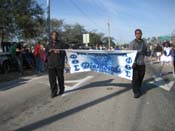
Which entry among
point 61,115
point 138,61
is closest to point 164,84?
point 138,61

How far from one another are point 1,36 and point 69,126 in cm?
2418

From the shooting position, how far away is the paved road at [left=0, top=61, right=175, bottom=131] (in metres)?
7.56

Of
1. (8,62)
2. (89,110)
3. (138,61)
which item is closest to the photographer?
(89,110)

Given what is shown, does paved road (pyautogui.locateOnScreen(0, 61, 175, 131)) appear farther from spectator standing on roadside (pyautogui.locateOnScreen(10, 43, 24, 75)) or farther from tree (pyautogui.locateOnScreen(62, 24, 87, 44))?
tree (pyautogui.locateOnScreen(62, 24, 87, 44))

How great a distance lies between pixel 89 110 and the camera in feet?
30.0

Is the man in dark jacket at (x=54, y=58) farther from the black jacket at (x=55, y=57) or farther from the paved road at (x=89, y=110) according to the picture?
the paved road at (x=89, y=110)

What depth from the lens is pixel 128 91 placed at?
40.8 feet

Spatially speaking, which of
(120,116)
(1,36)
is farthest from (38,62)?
(120,116)

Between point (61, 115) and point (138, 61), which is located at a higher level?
point (138, 61)

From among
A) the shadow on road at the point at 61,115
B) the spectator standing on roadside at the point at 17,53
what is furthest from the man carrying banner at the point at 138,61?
the spectator standing on roadside at the point at 17,53

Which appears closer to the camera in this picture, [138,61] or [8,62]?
[138,61]

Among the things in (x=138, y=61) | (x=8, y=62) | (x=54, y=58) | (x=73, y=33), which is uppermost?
(x=73, y=33)

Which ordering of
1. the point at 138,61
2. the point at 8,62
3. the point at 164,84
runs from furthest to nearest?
1. the point at 8,62
2. the point at 164,84
3. the point at 138,61

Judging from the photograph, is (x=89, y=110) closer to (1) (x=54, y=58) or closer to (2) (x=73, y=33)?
(1) (x=54, y=58)
